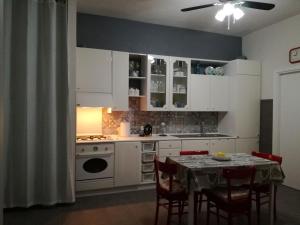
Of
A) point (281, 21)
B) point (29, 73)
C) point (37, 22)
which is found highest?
point (281, 21)

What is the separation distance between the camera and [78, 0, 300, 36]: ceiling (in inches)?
147

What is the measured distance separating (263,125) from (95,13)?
3.68m

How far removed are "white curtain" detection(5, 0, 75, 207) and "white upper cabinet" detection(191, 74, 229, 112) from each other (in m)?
2.26

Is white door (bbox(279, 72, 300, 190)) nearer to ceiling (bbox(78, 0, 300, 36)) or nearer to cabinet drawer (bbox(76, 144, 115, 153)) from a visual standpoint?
ceiling (bbox(78, 0, 300, 36))

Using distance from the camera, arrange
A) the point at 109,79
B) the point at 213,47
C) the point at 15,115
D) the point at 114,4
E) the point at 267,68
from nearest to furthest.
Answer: the point at 15,115, the point at 114,4, the point at 109,79, the point at 267,68, the point at 213,47

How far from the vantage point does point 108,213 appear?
10.5 ft

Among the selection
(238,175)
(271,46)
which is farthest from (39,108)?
(271,46)

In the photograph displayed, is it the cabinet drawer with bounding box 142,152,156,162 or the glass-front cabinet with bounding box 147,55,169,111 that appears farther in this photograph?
the glass-front cabinet with bounding box 147,55,169,111

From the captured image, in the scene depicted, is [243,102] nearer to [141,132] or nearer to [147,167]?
[141,132]

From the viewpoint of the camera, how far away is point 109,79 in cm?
407

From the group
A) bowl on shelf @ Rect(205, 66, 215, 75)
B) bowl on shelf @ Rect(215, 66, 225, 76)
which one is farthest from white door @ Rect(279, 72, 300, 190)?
bowl on shelf @ Rect(205, 66, 215, 75)

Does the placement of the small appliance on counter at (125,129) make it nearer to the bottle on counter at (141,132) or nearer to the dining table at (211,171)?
the bottle on counter at (141,132)

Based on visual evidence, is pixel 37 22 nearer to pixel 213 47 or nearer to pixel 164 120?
pixel 164 120

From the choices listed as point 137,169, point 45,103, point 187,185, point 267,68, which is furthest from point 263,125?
point 45,103
